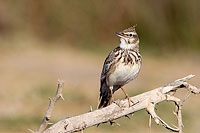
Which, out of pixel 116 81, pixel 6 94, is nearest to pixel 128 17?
pixel 6 94

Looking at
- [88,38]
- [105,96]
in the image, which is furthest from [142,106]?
[88,38]

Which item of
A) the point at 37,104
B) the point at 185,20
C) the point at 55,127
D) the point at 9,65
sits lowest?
the point at 55,127

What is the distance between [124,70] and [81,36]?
388 inches

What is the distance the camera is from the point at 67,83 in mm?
11531

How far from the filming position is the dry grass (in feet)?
27.6

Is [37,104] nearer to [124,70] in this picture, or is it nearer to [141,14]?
[124,70]

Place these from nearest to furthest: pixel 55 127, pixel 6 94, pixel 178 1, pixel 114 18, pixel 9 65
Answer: pixel 55 127
pixel 6 94
pixel 9 65
pixel 178 1
pixel 114 18

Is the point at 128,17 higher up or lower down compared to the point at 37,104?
higher up

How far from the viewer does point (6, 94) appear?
10016 millimetres

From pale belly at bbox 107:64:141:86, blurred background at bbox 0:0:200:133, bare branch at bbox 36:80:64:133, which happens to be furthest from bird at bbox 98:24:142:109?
blurred background at bbox 0:0:200:133

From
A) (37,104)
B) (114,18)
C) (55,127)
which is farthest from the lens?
(114,18)

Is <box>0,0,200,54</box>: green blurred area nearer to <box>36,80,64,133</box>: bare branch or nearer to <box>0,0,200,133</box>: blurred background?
<box>0,0,200,133</box>: blurred background

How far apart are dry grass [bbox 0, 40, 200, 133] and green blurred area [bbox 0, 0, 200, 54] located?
629mm

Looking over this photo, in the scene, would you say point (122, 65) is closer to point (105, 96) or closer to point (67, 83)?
point (105, 96)
